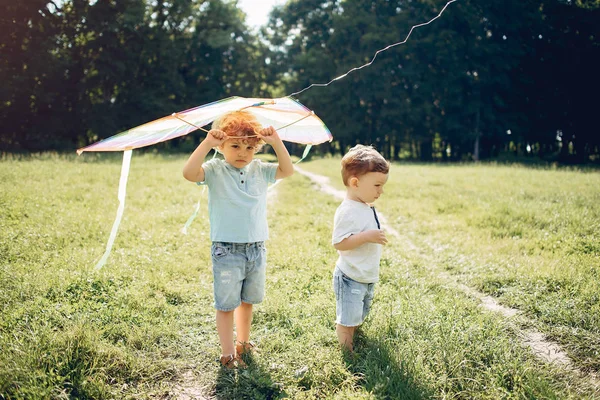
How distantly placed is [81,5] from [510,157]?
41.6 metres

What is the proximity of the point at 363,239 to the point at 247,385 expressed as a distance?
1456 millimetres

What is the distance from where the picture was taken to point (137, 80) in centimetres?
4028

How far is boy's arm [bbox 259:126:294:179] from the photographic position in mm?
3371

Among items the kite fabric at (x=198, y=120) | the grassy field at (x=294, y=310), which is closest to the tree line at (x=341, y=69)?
the grassy field at (x=294, y=310)

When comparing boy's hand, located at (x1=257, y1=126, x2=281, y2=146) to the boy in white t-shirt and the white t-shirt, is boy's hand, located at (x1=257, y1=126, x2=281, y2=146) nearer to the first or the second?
the boy in white t-shirt

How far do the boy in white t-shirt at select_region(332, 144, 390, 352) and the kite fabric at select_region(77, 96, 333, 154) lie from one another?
84 cm

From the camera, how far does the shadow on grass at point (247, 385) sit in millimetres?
3080

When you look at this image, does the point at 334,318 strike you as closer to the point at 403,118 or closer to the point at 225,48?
the point at 403,118

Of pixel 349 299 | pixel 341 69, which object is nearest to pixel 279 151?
pixel 349 299

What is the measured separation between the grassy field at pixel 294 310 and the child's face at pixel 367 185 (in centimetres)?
129

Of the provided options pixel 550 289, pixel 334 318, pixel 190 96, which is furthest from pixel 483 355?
pixel 190 96

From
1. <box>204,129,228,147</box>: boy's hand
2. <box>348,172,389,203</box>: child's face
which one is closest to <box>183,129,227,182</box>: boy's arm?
<box>204,129,228,147</box>: boy's hand

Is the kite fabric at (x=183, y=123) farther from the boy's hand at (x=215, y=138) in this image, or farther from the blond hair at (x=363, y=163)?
the blond hair at (x=363, y=163)

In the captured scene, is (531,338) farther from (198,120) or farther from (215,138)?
(198,120)
